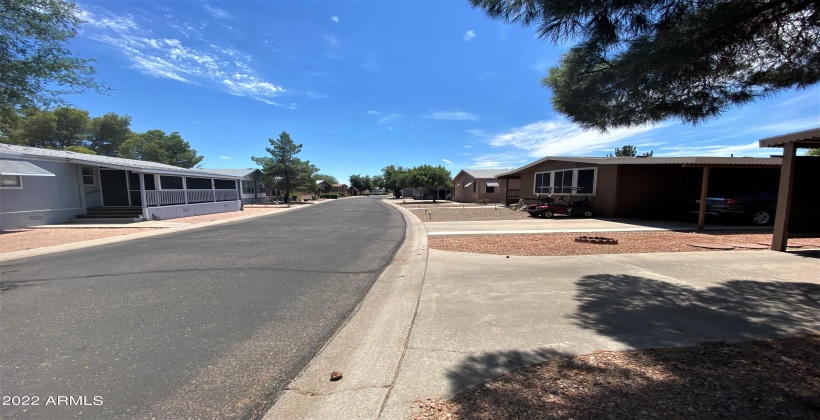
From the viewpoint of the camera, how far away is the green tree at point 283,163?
1619 inches

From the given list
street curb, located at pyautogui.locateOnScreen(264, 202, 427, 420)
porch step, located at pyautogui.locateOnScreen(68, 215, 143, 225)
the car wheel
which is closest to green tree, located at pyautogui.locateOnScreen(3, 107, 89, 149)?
porch step, located at pyautogui.locateOnScreen(68, 215, 143, 225)

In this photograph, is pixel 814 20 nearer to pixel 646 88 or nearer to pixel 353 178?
pixel 646 88

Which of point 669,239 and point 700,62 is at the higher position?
point 700,62

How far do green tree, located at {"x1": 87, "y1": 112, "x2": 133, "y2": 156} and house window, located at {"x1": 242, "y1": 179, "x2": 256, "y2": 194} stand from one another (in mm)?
28642

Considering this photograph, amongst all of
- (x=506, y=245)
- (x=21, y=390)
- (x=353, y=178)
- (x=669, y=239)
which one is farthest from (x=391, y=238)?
(x=353, y=178)

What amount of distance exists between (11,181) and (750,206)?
1171 inches

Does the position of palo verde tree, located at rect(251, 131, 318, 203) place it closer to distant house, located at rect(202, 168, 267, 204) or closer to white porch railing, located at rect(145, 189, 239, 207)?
distant house, located at rect(202, 168, 267, 204)

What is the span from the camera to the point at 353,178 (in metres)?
119

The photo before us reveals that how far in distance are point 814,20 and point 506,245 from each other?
6.51m

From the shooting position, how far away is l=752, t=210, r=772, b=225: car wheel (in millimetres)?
12812

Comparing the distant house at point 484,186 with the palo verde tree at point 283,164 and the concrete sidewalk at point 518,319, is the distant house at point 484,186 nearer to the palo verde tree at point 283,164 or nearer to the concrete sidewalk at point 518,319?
the palo verde tree at point 283,164

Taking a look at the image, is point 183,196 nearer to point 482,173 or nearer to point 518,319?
point 518,319

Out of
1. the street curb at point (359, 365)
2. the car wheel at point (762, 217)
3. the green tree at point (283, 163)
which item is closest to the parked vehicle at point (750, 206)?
the car wheel at point (762, 217)

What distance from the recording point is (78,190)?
17062 mm
